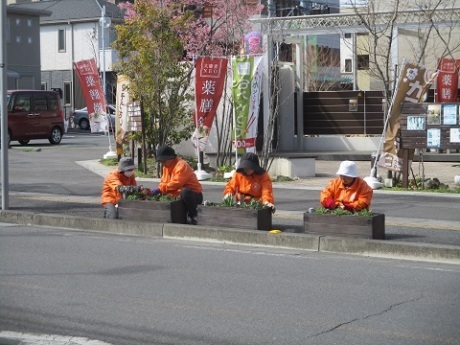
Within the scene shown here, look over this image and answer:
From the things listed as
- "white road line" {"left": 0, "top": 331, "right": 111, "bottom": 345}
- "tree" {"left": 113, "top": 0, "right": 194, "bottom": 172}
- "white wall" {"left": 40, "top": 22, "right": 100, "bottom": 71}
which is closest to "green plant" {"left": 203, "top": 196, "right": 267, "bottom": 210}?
"white road line" {"left": 0, "top": 331, "right": 111, "bottom": 345}

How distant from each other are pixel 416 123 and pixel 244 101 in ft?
13.5

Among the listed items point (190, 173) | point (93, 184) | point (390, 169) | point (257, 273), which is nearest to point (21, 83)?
point (93, 184)

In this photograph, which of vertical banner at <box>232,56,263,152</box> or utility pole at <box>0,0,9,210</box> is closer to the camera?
utility pole at <box>0,0,9,210</box>

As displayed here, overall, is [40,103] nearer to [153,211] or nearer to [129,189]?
[129,189]

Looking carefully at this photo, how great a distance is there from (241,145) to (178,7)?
5272 mm

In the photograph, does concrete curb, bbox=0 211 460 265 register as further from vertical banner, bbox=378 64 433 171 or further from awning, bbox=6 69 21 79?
awning, bbox=6 69 21 79

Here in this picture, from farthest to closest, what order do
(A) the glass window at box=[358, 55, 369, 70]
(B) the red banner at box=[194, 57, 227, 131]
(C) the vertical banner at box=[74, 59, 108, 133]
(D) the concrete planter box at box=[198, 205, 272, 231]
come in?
(A) the glass window at box=[358, 55, 369, 70], (C) the vertical banner at box=[74, 59, 108, 133], (B) the red banner at box=[194, 57, 227, 131], (D) the concrete planter box at box=[198, 205, 272, 231]

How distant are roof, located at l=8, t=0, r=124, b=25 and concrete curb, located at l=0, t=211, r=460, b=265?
138ft

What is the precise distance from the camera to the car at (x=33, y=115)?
3362 centimetres

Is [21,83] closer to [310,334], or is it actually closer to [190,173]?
[190,173]

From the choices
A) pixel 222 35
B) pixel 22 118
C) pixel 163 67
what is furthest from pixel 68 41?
pixel 163 67

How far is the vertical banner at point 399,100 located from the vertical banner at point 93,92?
9.97 meters

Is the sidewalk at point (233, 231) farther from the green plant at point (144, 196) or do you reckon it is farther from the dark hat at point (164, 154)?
the dark hat at point (164, 154)

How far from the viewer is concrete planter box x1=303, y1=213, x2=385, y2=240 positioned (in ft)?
38.8
